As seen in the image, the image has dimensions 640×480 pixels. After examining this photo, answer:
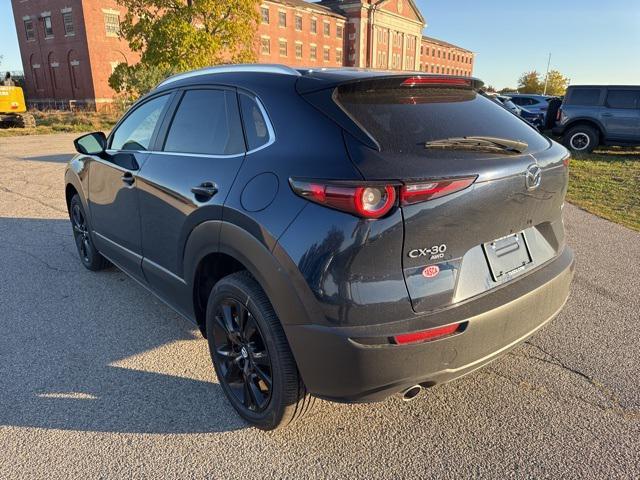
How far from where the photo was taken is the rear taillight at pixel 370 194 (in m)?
1.88

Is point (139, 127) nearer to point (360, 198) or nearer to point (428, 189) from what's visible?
point (360, 198)

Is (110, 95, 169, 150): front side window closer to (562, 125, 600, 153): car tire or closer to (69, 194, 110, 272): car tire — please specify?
(69, 194, 110, 272): car tire

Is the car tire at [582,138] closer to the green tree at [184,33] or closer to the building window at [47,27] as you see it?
the green tree at [184,33]

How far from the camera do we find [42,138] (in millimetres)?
19203

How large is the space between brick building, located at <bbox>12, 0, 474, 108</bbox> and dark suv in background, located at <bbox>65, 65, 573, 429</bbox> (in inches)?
637

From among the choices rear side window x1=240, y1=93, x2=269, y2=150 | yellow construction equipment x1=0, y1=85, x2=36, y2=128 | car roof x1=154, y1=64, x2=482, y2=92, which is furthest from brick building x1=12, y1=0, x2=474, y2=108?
rear side window x1=240, y1=93, x2=269, y2=150

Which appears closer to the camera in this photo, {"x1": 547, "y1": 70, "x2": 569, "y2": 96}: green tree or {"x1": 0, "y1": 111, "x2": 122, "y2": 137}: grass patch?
{"x1": 0, "y1": 111, "x2": 122, "y2": 137}: grass patch

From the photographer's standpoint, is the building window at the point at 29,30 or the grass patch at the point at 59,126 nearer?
the grass patch at the point at 59,126

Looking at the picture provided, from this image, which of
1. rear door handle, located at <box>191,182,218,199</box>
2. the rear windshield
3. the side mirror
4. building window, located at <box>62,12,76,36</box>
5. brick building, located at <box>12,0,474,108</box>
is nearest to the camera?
the rear windshield

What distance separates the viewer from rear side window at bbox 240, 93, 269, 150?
237cm

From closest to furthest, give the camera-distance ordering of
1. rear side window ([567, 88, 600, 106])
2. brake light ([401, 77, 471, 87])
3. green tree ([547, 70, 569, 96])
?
brake light ([401, 77, 471, 87]) < rear side window ([567, 88, 600, 106]) < green tree ([547, 70, 569, 96])

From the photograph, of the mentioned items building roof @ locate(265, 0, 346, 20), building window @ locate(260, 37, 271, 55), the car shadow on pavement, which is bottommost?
the car shadow on pavement

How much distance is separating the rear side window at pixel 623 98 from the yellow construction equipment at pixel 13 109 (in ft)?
79.7

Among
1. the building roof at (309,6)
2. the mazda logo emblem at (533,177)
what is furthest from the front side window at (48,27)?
the mazda logo emblem at (533,177)
